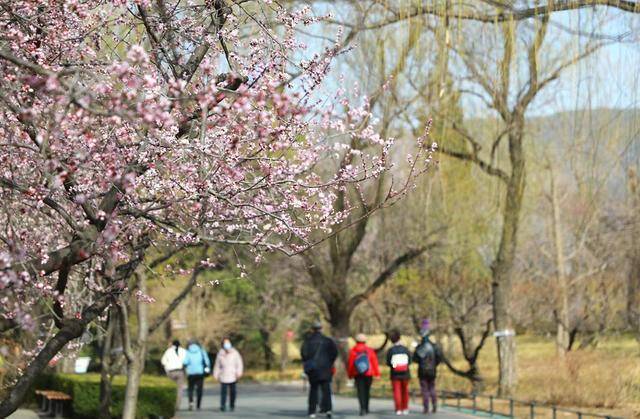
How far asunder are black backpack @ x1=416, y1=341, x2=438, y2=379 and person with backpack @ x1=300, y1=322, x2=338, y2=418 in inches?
73.1

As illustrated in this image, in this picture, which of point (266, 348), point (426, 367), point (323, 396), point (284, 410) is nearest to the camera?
point (323, 396)

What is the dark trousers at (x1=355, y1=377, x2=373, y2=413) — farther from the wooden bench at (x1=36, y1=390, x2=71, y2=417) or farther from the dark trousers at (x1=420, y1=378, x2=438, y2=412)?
the wooden bench at (x1=36, y1=390, x2=71, y2=417)

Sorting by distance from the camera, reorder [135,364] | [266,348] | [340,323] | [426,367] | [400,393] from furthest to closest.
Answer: [266,348], [340,323], [426,367], [400,393], [135,364]

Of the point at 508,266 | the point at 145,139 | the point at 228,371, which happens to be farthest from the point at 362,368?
the point at 145,139

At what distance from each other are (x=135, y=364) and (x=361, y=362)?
667cm

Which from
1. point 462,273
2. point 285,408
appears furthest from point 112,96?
point 462,273

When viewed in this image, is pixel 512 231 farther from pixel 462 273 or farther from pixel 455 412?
pixel 462 273

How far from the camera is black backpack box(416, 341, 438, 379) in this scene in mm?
22484

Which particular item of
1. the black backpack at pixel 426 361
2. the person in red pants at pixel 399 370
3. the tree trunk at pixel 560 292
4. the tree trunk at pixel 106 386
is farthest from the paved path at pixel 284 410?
the tree trunk at pixel 560 292

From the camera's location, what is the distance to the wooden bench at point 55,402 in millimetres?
24109

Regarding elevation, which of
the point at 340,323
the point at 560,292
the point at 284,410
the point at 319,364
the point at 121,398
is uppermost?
the point at 560,292

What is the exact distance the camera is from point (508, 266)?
2788 centimetres

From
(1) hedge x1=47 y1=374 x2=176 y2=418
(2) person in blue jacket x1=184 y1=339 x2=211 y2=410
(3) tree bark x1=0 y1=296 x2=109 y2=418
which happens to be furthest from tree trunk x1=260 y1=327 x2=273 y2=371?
(3) tree bark x1=0 y1=296 x2=109 y2=418

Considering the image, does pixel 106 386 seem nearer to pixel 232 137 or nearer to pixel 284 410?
pixel 284 410
